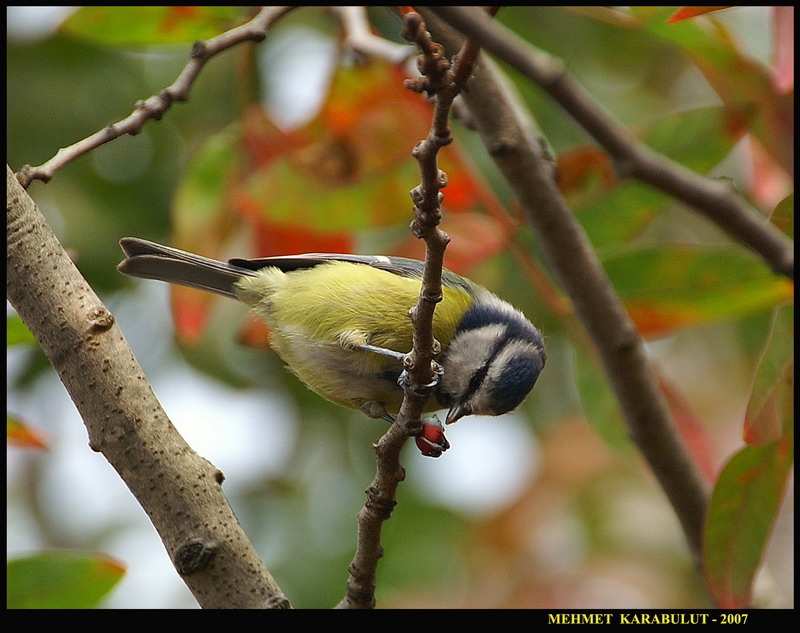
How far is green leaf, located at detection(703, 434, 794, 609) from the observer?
8.32 ft

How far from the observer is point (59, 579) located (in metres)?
2.58

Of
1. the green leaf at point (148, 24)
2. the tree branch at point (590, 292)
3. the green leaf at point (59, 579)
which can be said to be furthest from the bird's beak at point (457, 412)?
the green leaf at point (148, 24)

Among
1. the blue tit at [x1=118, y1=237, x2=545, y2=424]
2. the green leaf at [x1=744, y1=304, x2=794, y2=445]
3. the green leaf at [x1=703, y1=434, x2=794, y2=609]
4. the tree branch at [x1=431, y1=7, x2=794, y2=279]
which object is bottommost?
the green leaf at [x1=703, y1=434, x2=794, y2=609]

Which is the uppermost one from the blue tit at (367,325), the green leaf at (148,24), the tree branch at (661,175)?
the green leaf at (148,24)

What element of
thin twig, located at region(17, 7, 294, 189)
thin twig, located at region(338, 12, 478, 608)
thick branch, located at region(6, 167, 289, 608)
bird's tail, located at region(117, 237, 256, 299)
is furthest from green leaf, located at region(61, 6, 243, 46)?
thin twig, located at region(338, 12, 478, 608)

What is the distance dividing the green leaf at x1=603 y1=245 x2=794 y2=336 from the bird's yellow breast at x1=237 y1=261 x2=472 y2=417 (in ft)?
1.94

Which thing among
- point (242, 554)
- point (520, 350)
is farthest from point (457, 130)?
point (242, 554)

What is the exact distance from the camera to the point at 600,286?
2877 mm

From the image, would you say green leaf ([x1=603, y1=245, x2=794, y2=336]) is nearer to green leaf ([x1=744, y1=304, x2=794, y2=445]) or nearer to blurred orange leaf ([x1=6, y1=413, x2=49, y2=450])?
green leaf ([x1=744, y1=304, x2=794, y2=445])

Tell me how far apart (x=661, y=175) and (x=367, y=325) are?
3.28ft

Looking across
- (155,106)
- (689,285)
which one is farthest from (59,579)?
(689,285)

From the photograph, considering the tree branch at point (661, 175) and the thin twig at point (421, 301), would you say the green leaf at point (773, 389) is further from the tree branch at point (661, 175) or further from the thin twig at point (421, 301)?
the thin twig at point (421, 301)

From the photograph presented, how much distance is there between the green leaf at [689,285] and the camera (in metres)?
2.95

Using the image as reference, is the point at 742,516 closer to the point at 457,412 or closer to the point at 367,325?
the point at 457,412
